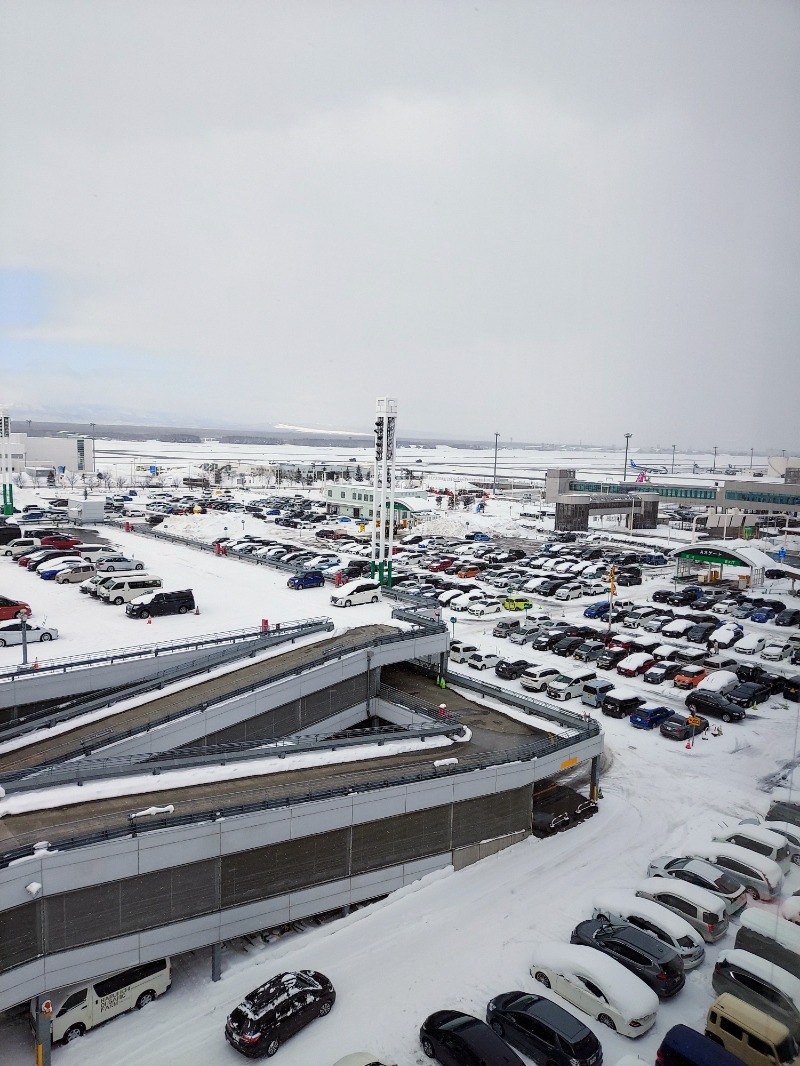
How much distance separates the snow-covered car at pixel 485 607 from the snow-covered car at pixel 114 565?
10258 mm

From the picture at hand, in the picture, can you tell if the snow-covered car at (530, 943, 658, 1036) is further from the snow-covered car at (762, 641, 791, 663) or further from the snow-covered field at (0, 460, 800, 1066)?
the snow-covered car at (762, 641, 791, 663)

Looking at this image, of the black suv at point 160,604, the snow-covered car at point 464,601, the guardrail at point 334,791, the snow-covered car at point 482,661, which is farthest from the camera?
the snow-covered car at point 464,601

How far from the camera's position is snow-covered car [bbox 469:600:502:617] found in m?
21.9

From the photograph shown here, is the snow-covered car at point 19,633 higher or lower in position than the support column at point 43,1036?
higher

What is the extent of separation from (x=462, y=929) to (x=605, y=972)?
1.62 metres

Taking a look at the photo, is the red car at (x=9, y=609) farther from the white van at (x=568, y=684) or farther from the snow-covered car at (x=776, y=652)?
the snow-covered car at (x=776, y=652)

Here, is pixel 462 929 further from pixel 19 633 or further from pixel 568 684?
pixel 19 633

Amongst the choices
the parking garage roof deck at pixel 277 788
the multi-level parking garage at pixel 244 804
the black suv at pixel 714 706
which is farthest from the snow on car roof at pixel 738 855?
the black suv at pixel 714 706

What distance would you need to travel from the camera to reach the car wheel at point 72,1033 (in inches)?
233

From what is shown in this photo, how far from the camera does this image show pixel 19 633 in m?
11.7

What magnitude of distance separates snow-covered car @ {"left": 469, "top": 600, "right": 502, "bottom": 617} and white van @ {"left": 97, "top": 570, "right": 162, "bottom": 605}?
10253 millimetres

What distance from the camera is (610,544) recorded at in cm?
3641

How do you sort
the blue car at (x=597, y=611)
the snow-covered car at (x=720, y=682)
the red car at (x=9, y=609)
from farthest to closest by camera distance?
the blue car at (x=597, y=611) < the snow-covered car at (x=720, y=682) < the red car at (x=9, y=609)

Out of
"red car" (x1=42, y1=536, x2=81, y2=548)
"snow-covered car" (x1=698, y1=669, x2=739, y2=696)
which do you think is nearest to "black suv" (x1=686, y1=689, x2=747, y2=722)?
"snow-covered car" (x1=698, y1=669, x2=739, y2=696)
